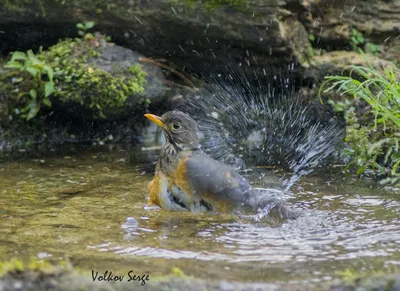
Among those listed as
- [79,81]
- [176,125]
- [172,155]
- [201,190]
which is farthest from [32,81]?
[201,190]

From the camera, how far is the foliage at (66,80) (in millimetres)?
7254

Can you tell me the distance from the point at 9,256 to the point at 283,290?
5.31 ft

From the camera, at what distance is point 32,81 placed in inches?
286

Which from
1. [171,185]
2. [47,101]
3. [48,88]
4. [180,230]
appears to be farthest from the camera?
[47,101]

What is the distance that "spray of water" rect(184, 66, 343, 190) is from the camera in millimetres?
7570

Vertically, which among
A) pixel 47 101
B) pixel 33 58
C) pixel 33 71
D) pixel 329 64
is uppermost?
pixel 329 64

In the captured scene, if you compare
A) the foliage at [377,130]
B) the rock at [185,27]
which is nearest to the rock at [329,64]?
the rock at [185,27]

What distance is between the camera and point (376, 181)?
20.5ft

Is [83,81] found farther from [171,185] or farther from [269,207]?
[269,207]

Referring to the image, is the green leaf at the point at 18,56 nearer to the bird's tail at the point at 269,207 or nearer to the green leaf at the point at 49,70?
the green leaf at the point at 49,70

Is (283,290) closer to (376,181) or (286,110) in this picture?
(376,181)

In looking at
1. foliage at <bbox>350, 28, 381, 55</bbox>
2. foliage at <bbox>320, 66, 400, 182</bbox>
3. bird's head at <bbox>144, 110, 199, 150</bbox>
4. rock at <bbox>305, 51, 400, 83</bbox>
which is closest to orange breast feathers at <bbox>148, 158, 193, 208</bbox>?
bird's head at <bbox>144, 110, 199, 150</bbox>

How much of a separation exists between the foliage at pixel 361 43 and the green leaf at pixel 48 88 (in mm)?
3260

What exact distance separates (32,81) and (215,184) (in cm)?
269
